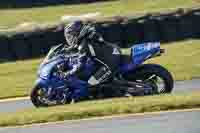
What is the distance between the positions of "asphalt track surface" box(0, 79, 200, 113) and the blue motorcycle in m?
0.66

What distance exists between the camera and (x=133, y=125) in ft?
34.6

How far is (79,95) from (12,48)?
11428 millimetres

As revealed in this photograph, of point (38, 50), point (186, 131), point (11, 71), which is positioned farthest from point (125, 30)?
point (186, 131)

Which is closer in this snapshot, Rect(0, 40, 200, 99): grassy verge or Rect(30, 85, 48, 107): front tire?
Rect(30, 85, 48, 107): front tire

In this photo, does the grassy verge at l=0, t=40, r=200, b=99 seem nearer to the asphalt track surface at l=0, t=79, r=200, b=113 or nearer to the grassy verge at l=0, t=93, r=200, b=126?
the asphalt track surface at l=0, t=79, r=200, b=113

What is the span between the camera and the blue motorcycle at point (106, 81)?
14086 mm

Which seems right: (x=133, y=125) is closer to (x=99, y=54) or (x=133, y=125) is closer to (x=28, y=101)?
(x=99, y=54)

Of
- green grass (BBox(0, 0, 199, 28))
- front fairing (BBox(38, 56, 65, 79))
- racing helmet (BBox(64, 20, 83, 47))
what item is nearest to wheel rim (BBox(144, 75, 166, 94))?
racing helmet (BBox(64, 20, 83, 47))

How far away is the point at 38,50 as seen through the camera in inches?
1008

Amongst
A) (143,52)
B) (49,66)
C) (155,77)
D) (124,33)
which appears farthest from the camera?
(124,33)

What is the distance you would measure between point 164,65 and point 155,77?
6.43m

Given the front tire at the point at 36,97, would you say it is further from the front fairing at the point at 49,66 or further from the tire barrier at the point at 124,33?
the tire barrier at the point at 124,33

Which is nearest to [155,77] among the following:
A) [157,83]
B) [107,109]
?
[157,83]

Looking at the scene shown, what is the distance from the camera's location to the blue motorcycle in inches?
555
